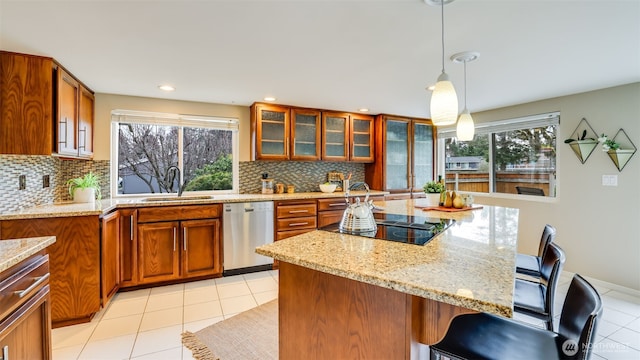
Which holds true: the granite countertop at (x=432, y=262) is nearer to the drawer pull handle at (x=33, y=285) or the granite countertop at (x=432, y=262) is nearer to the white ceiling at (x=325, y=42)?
the drawer pull handle at (x=33, y=285)

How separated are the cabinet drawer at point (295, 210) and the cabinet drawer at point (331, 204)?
0.10 m

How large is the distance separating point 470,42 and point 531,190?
2.77m

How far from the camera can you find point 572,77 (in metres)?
2.79

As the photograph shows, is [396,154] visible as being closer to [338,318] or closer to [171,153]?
[171,153]

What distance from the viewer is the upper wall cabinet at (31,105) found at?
2176 millimetres

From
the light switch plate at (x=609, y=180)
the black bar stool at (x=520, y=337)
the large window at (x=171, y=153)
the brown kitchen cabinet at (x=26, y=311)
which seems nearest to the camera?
the black bar stool at (x=520, y=337)

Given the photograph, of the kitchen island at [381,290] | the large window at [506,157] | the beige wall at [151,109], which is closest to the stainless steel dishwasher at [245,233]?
the beige wall at [151,109]

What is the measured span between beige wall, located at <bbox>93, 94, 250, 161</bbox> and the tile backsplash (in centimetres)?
18

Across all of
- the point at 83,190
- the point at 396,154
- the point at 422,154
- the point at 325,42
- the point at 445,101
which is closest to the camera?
the point at 445,101

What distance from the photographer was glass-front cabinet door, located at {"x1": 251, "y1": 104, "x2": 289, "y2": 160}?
3744 millimetres

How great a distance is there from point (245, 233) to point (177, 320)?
117 centimetres

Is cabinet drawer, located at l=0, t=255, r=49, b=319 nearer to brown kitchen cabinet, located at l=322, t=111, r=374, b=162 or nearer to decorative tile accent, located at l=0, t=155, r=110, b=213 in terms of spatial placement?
decorative tile accent, located at l=0, t=155, r=110, b=213

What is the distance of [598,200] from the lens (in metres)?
3.20

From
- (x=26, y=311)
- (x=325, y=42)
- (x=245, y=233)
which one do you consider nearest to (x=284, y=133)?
(x=245, y=233)
